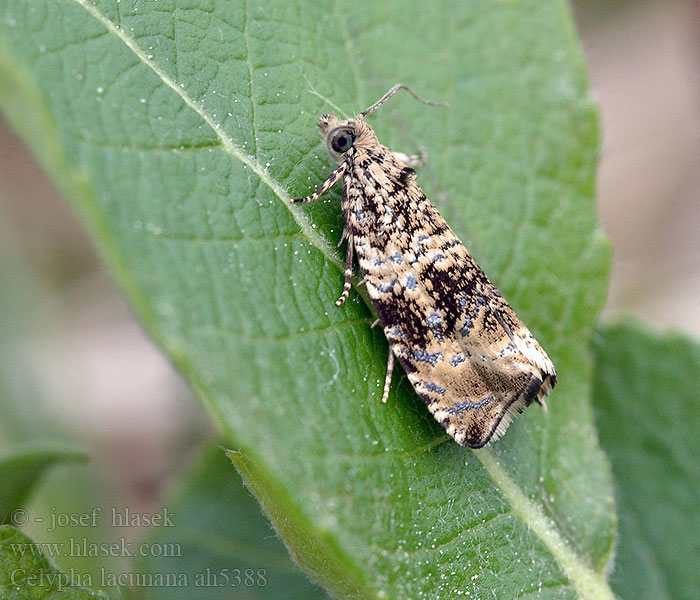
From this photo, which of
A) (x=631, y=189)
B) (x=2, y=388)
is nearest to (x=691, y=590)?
(x=2, y=388)

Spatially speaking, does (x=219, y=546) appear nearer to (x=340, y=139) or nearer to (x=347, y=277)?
(x=347, y=277)

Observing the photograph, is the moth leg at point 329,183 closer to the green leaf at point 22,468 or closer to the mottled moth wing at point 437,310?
the mottled moth wing at point 437,310

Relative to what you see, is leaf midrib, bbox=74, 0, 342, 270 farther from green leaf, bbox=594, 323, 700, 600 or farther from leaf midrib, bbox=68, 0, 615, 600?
green leaf, bbox=594, 323, 700, 600

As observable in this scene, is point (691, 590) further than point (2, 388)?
No

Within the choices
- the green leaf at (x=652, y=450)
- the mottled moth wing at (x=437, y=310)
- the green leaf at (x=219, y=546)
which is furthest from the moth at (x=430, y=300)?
the green leaf at (x=219, y=546)

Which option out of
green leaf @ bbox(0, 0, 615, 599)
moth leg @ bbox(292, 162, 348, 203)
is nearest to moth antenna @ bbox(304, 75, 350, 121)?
green leaf @ bbox(0, 0, 615, 599)

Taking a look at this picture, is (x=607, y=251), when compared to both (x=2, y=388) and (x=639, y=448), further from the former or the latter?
(x=2, y=388)
